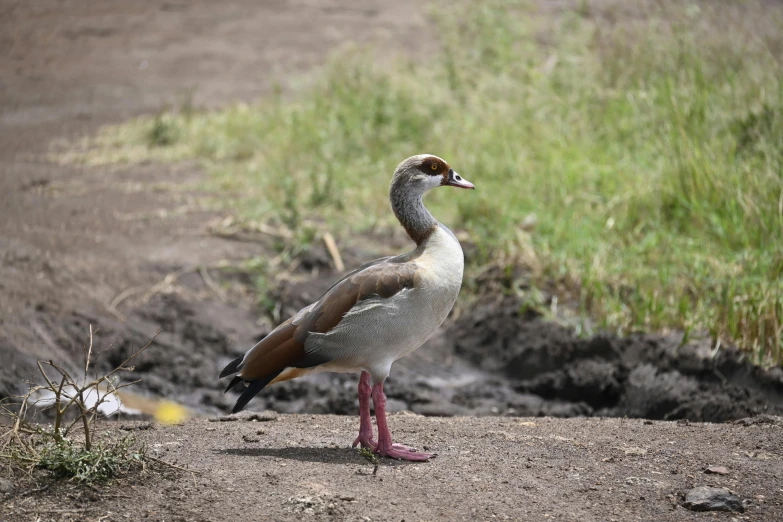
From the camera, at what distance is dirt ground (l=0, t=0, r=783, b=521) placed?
3.68 m

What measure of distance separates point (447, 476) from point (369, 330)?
0.72 metres

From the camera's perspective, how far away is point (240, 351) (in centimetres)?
682

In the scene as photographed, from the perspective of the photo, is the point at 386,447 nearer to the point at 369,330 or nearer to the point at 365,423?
the point at 365,423

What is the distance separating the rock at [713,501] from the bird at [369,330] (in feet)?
3.69

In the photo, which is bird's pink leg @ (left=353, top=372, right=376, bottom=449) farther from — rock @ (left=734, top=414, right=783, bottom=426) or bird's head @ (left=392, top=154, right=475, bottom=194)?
rock @ (left=734, top=414, right=783, bottom=426)

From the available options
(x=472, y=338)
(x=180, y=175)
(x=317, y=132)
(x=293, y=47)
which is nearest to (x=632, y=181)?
(x=472, y=338)

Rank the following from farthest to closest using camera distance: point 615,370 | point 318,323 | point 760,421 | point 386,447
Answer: point 615,370 → point 760,421 → point 318,323 → point 386,447

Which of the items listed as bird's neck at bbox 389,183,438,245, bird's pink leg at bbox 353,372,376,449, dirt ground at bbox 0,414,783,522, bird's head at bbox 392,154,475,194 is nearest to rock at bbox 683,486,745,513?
dirt ground at bbox 0,414,783,522

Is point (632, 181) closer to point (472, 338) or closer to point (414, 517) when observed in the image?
point (472, 338)

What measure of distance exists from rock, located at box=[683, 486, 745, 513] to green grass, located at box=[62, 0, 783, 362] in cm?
226

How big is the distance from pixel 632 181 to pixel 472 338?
2132mm

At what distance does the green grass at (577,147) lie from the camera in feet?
22.2

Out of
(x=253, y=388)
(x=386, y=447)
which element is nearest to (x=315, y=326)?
(x=253, y=388)

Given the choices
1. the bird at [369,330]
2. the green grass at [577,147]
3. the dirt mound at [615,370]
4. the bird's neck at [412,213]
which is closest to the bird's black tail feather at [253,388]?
the bird at [369,330]
